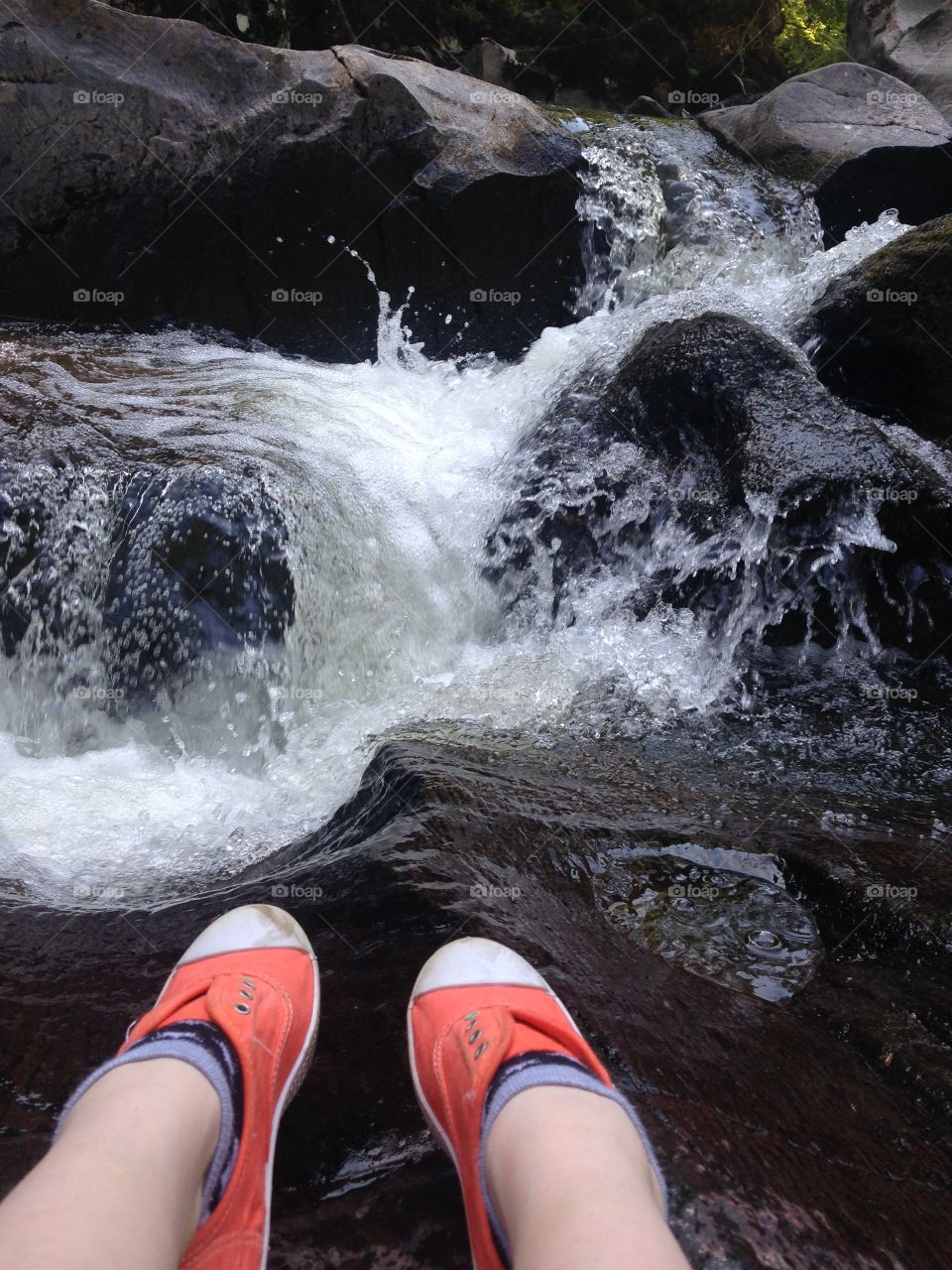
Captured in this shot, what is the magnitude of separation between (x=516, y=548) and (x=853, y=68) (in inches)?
233

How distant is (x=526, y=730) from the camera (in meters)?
2.90

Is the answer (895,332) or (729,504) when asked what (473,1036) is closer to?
(729,504)

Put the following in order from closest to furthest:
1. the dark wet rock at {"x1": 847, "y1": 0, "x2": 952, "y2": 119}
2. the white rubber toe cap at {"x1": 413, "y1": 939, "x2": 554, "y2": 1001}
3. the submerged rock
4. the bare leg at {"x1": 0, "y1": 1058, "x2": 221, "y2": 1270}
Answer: the bare leg at {"x1": 0, "y1": 1058, "x2": 221, "y2": 1270}, the white rubber toe cap at {"x1": 413, "y1": 939, "x2": 554, "y2": 1001}, the submerged rock, the dark wet rock at {"x1": 847, "y1": 0, "x2": 952, "y2": 119}

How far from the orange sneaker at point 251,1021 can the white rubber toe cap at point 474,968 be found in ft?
0.68

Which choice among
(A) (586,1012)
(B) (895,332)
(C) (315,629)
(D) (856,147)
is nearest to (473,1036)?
(A) (586,1012)

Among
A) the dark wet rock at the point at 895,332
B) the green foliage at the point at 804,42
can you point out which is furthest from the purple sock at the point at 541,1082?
the green foliage at the point at 804,42

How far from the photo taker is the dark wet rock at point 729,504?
342 cm

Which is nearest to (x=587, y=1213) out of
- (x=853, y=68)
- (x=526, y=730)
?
(x=526, y=730)

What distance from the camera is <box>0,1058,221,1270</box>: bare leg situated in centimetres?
101

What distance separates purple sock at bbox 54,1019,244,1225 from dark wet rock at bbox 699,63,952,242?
7091 millimetres

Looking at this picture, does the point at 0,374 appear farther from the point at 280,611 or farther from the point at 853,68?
the point at 853,68

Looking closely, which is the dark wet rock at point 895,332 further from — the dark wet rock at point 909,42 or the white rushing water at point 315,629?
the dark wet rock at point 909,42

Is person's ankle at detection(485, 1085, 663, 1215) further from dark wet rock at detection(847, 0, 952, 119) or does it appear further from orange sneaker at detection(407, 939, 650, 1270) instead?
dark wet rock at detection(847, 0, 952, 119)

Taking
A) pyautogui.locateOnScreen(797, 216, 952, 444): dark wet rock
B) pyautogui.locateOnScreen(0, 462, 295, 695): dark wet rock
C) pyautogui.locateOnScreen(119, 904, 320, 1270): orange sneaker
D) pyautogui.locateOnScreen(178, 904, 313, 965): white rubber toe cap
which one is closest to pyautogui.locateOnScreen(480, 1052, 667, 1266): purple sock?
pyautogui.locateOnScreen(119, 904, 320, 1270): orange sneaker
